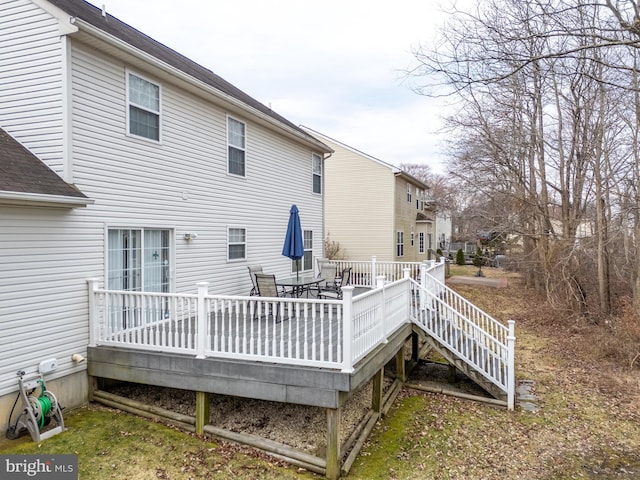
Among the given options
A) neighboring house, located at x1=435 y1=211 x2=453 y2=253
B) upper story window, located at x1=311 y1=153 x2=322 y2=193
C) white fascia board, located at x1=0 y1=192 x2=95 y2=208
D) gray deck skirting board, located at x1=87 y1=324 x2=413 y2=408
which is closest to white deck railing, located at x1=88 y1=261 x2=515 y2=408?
gray deck skirting board, located at x1=87 y1=324 x2=413 y2=408

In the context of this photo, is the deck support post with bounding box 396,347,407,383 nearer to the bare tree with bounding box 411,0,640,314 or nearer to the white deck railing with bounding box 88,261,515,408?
the white deck railing with bounding box 88,261,515,408

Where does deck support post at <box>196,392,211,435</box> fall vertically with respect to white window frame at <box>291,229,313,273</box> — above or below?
below

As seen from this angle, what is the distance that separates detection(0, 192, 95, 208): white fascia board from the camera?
4926 mm

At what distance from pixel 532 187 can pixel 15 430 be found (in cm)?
1829

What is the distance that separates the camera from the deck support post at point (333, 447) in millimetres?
5008

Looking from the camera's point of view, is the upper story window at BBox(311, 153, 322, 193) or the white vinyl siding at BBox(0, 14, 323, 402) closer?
the white vinyl siding at BBox(0, 14, 323, 402)

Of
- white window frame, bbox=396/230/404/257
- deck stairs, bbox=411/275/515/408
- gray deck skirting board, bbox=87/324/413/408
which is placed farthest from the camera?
white window frame, bbox=396/230/404/257

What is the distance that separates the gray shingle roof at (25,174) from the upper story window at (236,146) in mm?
4391

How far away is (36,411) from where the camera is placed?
5223 millimetres

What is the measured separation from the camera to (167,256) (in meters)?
7.87

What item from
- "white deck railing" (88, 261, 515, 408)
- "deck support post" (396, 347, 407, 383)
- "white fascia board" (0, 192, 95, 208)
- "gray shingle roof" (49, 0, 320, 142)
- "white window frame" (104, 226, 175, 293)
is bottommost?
"deck support post" (396, 347, 407, 383)

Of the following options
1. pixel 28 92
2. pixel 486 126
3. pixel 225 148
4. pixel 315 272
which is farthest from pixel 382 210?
pixel 28 92

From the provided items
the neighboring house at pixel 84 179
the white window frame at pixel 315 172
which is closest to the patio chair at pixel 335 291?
the neighboring house at pixel 84 179

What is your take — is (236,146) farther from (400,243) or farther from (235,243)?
(400,243)
